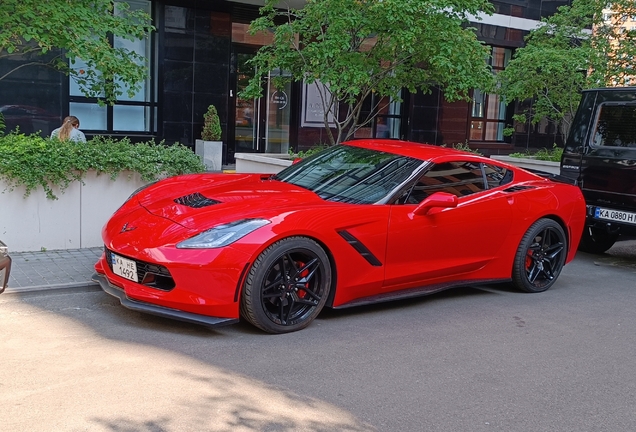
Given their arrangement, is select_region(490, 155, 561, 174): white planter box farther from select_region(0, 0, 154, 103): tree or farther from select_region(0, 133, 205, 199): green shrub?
select_region(0, 0, 154, 103): tree

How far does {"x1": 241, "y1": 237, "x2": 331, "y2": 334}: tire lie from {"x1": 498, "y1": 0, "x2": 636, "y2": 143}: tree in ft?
29.8

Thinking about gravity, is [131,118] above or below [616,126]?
below

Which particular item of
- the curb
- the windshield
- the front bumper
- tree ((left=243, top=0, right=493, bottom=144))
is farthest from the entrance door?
the front bumper

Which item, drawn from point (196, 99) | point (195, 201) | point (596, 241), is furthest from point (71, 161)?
point (196, 99)

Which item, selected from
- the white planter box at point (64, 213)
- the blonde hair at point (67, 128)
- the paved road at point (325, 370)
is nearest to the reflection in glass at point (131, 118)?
the blonde hair at point (67, 128)

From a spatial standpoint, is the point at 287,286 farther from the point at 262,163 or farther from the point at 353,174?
the point at 262,163

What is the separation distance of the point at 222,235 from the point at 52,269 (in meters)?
2.80

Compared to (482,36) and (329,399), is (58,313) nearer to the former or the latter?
(329,399)

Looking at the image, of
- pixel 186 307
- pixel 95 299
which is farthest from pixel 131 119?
pixel 186 307

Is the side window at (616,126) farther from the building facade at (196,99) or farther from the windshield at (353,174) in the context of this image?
the building facade at (196,99)

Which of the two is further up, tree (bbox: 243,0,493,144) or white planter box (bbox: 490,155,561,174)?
tree (bbox: 243,0,493,144)

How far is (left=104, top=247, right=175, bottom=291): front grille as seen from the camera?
17.1 feet

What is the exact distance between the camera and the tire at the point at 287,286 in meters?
5.26

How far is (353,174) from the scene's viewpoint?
21.4 ft
